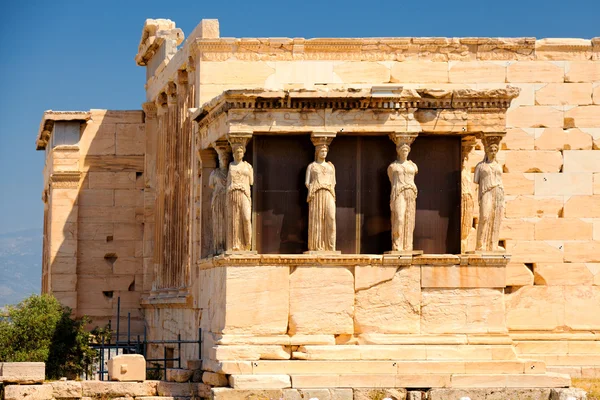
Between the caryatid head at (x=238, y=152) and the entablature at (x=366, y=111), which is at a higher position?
the entablature at (x=366, y=111)

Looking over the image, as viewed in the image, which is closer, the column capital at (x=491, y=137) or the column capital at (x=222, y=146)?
the column capital at (x=491, y=137)

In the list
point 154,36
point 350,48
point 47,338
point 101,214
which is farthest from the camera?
point 101,214

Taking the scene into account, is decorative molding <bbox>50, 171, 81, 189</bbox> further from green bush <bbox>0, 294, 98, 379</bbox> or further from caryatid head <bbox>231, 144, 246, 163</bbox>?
caryatid head <bbox>231, 144, 246, 163</bbox>

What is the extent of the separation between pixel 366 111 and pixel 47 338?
28.1 feet

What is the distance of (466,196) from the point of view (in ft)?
79.2

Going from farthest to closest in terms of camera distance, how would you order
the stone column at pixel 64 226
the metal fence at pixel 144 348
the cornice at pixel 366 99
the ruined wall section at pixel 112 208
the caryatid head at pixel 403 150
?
the ruined wall section at pixel 112 208
the stone column at pixel 64 226
the metal fence at pixel 144 348
the caryatid head at pixel 403 150
the cornice at pixel 366 99

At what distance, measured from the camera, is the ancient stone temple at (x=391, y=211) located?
2270 cm

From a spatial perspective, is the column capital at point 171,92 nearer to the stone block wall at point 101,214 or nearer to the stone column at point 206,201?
the stone block wall at point 101,214

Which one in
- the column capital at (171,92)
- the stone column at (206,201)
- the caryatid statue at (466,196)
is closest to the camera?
the caryatid statue at (466,196)

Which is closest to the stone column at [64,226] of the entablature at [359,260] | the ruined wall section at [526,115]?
the ruined wall section at [526,115]

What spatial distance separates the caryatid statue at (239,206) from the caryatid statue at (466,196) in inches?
130

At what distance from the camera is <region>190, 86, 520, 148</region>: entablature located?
75.2 ft

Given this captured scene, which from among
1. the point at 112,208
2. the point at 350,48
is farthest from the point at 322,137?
the point at 112,208

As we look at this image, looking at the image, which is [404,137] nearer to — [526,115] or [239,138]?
[239,138]
